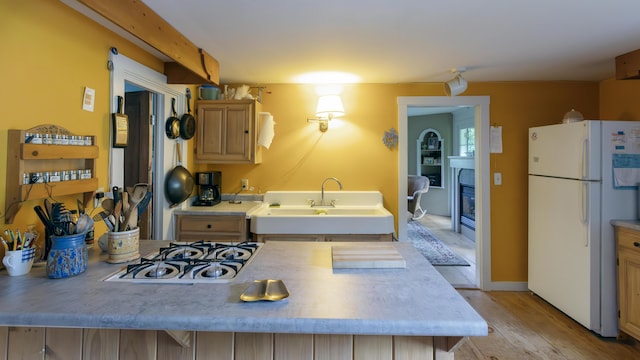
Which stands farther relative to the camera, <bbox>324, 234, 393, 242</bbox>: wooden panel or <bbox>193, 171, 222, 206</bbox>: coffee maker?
<bbox>193, 171, 222, 206</bbox>: coffee maker

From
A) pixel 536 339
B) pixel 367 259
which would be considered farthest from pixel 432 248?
pixel 367 259

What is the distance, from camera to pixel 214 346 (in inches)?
41.1

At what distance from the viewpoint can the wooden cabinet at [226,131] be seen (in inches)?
120

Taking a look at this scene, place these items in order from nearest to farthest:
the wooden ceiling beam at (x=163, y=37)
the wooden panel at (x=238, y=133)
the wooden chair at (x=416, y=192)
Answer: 1. the wooden ceiling beam at (x=163, y=37)
2. the wooden panel at (x=238, y=133)
3. the wooden chair at (x=416, y=192)

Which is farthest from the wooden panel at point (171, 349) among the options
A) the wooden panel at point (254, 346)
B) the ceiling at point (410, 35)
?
the ceiling at point (410, 35)

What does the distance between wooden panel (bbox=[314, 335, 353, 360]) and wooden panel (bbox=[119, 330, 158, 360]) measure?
0.54 meters

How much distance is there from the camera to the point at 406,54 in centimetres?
246

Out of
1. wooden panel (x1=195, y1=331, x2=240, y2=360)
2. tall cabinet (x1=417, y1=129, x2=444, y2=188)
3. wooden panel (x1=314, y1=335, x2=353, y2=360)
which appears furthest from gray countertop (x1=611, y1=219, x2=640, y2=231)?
tall cabinet (x1=417, y1=129, x2=444, y2=188)

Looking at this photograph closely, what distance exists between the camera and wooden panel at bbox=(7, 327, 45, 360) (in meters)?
1.05

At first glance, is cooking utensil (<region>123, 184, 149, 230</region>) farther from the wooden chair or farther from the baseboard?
the wooden chair

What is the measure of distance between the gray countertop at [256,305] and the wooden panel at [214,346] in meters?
0.14

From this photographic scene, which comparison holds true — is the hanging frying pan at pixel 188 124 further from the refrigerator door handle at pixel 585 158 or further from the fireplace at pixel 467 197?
the fireplace at pixel 467 197

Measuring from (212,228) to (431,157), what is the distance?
5.76 m

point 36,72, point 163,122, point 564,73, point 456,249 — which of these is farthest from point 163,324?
point 456,249
